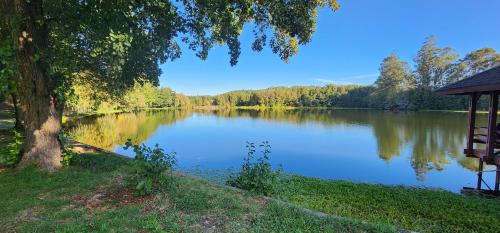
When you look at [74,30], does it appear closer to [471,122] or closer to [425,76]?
[471,122]

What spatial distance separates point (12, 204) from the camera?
4.10m

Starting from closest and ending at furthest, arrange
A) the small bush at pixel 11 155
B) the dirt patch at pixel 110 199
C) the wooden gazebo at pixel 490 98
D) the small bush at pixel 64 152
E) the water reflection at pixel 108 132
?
the dirt patch at pixel 110 199 < the small bush at pixel 11 155 < the small bush at pixel 64 152 < the wooden gazebo at pixel 490 98 < the water reflection at pixel 108 132

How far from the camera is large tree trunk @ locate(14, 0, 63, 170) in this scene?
5484mm

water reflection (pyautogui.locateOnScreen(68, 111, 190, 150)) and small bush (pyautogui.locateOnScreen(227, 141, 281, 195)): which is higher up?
small bush (pyautogui.locateOnScreen(227, 141, 281, 195))

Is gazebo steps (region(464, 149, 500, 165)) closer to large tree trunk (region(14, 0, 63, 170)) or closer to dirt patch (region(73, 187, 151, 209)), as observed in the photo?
dirt patch (region(73, 187, 151, 209))

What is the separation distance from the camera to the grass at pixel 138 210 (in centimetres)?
344

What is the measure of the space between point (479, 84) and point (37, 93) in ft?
32.9

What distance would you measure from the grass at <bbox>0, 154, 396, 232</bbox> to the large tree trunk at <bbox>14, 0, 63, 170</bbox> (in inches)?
23.6

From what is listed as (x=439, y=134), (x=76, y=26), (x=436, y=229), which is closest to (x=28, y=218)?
(x=76, y=26)

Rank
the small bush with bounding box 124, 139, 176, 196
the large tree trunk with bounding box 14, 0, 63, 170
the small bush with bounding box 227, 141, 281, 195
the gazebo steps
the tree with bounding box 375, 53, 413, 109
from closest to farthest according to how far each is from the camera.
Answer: the small bush with bounding box 124, 139, 176, 196 < the small bush with bounding box 227, 141, 281, 195 < the large tree trunk with bounding box 14, 0, 63, 170 < the gazebo steps < the tree with bounding box 375, 53, 413, 109

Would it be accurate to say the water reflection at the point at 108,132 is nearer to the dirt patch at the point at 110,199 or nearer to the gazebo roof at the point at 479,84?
the dirt patch at the point at 110,199

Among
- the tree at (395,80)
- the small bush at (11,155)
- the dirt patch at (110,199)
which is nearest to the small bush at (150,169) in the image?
the dirt patch at (110,199)

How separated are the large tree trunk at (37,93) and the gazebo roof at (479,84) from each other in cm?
968

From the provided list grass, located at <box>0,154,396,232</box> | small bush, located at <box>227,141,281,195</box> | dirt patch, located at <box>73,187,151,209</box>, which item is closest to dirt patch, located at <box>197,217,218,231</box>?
grass, located at <box>0,154,396,232</box>
